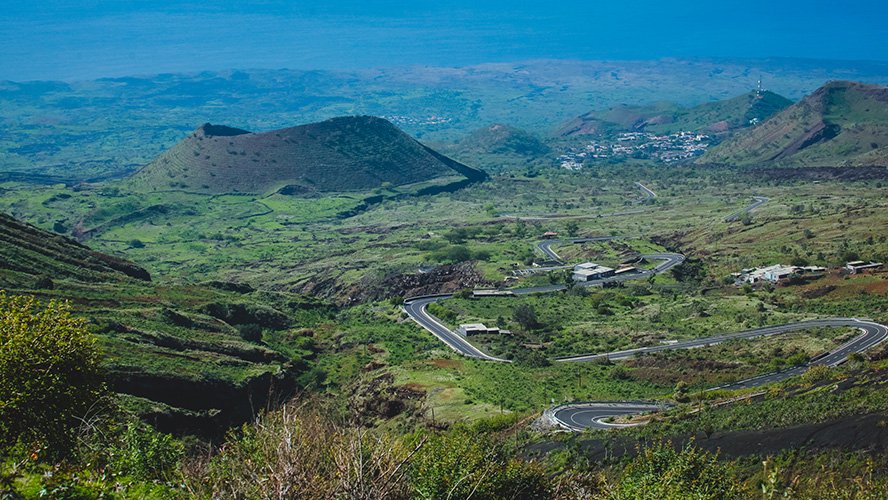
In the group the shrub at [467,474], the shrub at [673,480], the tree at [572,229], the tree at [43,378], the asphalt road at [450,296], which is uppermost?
the tree at [43,378]

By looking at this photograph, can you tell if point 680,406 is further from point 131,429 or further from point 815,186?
point 815,186

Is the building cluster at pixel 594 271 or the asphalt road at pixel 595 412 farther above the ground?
the asphalt road at pixel 595 412

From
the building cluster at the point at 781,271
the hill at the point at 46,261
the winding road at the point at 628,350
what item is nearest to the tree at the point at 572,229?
the winding road at the point at 628,350

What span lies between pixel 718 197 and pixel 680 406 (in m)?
142

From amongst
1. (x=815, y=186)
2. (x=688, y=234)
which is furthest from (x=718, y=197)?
(x=688, y=234)

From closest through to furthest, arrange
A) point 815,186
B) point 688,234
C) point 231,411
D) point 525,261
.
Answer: point 231,411, point 525,261, point 688,234, point 815,186

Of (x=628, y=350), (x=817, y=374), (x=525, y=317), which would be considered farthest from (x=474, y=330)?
(x=817, y=374)

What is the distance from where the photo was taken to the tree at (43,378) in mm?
20281

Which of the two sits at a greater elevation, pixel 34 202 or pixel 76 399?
pixel 76 399

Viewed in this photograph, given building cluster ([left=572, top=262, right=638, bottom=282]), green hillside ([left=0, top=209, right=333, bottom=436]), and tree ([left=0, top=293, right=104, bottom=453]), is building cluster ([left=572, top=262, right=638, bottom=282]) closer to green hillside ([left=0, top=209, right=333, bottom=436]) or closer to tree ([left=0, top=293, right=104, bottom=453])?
green hillside ([left=0, top=209, right=333, bottom=436])

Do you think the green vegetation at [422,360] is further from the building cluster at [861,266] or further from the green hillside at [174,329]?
the building cluster at [861,266]

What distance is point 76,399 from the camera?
21984 mm

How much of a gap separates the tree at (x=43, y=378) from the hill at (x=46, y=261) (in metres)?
47.9

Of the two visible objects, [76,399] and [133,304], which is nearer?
[76,399]
